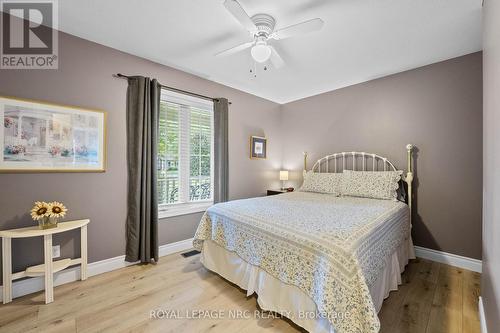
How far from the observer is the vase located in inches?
73.9

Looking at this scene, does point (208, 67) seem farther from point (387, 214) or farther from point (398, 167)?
point (398, 167)

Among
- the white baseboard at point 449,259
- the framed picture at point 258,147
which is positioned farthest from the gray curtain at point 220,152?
the white baseboard at point 449,259

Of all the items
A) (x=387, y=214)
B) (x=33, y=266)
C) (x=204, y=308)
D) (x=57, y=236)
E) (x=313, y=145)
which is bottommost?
(x=204, y=308)

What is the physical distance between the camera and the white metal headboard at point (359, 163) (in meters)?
2.75

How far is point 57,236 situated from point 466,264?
4398mm

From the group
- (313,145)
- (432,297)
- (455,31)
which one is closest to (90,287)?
(432,297)

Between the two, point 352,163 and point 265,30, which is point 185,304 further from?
point 352,163

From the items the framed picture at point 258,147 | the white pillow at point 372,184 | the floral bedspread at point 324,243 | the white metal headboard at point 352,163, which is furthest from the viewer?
the framed picture at point 258,147

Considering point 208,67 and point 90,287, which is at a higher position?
point 208,67

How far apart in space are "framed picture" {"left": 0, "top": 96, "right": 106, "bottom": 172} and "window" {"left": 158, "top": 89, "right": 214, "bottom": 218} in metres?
0.76

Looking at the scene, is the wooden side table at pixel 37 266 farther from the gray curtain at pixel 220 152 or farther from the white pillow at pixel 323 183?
the white pillow at pixel 323 183

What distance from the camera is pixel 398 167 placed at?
9.56 feet

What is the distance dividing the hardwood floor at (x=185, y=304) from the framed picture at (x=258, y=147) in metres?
2.16
